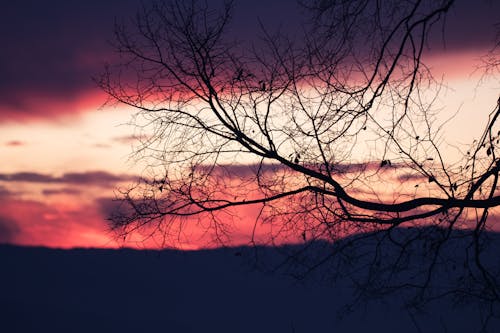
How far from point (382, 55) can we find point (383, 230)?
1946mm

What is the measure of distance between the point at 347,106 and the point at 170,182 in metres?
2.26

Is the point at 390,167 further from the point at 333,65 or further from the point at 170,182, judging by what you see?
the point at 170,182

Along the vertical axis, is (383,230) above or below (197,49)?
below

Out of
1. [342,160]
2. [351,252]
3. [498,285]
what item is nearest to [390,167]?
[342,160]

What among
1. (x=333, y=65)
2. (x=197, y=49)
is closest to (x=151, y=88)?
(x=197, y=49)

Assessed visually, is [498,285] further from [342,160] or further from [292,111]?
[292,111]

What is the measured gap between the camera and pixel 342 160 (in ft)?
23.0

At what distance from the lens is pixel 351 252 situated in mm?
6910

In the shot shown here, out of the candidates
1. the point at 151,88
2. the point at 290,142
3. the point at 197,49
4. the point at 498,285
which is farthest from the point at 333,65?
the point at 498,285

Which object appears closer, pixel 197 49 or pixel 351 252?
pixel 351 252

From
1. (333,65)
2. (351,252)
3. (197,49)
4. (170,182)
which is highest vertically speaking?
(197,49)

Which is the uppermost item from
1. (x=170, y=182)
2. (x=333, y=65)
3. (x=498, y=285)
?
(x=333, y=65)

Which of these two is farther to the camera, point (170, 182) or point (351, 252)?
point (170, 182)

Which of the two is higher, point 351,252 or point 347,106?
point 347,106
